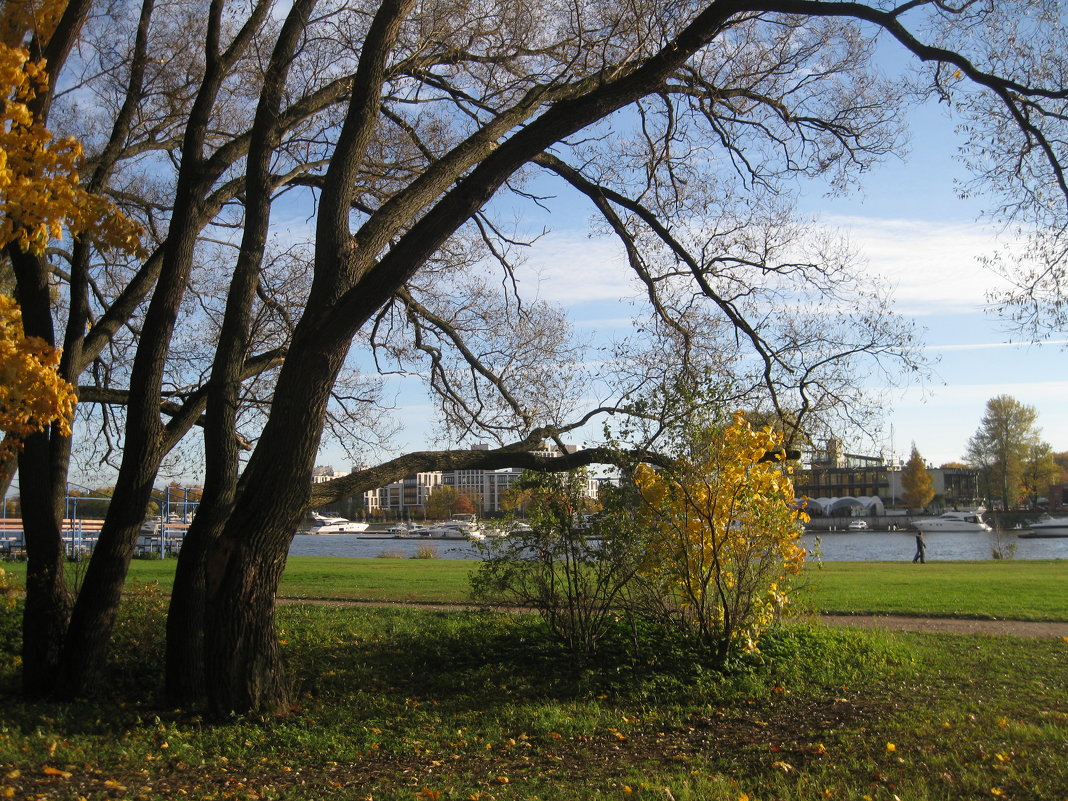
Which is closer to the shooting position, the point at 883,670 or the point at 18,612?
the point at 883,670

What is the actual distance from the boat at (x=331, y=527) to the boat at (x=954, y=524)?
46.6 m

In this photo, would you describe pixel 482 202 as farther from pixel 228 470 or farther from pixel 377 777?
pixel 377 777

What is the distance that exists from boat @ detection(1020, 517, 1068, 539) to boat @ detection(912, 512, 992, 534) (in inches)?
128

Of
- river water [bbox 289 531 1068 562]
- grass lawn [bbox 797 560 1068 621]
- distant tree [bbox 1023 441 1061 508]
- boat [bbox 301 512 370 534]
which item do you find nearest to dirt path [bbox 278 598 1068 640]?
grass lawn [bbox 797 560 1068 621]

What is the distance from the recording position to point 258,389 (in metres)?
11.3

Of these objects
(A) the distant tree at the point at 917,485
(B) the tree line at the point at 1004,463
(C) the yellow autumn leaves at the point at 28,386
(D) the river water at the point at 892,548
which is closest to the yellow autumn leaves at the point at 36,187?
(C) the yellow autumn leaves at the point at 28,386

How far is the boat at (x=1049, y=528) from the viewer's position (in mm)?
58562

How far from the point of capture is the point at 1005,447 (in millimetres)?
62562

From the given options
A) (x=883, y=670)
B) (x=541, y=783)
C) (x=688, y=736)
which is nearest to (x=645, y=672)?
(x=688, y=736)

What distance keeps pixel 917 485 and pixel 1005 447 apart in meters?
13.4

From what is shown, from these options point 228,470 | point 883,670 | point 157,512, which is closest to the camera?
point 228,470

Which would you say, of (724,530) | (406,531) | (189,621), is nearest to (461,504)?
(406,531)

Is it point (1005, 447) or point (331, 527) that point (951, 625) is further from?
point (331, 527)

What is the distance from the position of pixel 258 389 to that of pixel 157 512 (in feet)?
98.3
